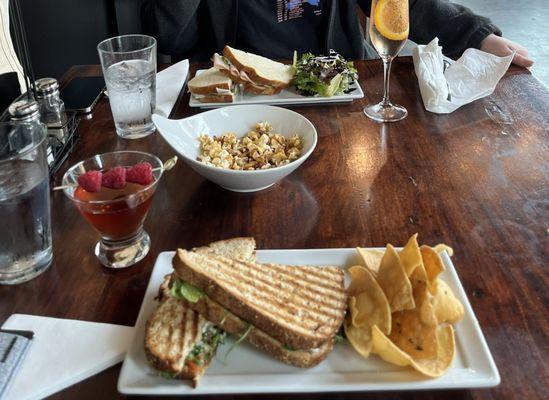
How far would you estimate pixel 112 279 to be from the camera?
861mm

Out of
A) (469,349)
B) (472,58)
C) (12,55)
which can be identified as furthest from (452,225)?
(12,55)

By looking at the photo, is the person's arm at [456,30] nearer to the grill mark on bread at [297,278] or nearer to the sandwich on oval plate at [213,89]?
the sandwich on oval plate at [213,89]

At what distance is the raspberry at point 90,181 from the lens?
33.5 inches

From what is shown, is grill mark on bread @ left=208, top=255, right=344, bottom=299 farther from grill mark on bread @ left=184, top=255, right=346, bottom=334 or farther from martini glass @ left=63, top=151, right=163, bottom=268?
martini glass @ left=63, top=151, right=163, bottom=268

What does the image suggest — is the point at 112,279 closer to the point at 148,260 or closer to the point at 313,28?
the point at 148,260

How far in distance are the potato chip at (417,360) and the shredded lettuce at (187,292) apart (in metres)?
0.24

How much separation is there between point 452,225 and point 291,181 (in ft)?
1.14

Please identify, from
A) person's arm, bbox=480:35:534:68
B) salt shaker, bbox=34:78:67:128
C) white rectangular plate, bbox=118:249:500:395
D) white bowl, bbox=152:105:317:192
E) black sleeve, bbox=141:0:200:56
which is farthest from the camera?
black sleeve, bbox=141:0:200:56

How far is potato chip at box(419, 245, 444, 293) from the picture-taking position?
0.73 m

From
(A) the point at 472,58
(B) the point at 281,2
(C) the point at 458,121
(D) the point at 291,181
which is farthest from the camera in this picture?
(B) the point at 281,2

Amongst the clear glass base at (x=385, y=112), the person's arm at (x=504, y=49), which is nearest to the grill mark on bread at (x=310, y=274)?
the clear glass base at (x=385, y=112)

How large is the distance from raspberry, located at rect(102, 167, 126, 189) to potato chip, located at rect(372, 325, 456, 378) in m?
0.49

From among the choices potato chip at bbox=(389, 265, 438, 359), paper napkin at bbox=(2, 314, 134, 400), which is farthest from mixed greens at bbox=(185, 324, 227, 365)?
potato chip at bbox=(389, 265, 438, 359)

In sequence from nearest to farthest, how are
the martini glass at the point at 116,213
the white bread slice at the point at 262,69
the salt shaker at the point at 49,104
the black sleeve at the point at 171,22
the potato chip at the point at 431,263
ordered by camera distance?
the potato chip at the point at 431,263 → the martini glass at the point at 116,213 → the salt shaker at the point at 49,104 → the white bread slice at the point at 262,69 → the black sleeve at the point at 171,22
